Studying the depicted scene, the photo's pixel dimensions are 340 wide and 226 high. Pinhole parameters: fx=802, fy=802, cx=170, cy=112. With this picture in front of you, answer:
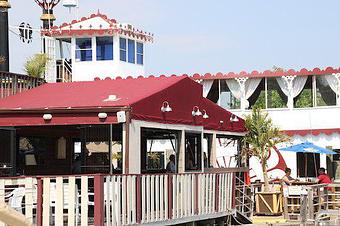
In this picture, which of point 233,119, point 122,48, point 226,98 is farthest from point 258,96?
point 233,119

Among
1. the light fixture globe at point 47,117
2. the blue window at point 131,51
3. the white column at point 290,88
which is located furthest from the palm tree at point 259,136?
the blue window at point 131,51

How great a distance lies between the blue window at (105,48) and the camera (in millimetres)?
34125

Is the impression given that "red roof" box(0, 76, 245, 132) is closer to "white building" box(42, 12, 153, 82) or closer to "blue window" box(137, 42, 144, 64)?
"white building" box(42, 12, 153, 82)

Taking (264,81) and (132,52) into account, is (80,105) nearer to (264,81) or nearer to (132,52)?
(264,81)

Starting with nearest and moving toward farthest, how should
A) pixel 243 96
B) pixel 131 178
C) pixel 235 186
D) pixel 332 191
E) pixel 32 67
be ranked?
1. pixel 131 178
2. pixel 235 186
3. pixel 332 191
4. pixel 32 67
5. pixel 243 96

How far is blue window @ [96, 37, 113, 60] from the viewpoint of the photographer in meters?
34.1

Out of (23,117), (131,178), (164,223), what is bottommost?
(164,223)

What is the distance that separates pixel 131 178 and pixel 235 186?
5899mm

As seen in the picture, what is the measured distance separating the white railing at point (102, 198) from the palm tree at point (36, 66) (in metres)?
13.6

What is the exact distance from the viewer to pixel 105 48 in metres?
34.2

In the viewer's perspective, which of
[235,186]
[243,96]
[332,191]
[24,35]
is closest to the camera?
[235,186]

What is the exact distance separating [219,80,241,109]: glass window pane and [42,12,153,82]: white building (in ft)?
17.5

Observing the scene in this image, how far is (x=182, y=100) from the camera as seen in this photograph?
55.0 ft

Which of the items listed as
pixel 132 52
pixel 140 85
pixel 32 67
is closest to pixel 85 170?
pixel 140 85
